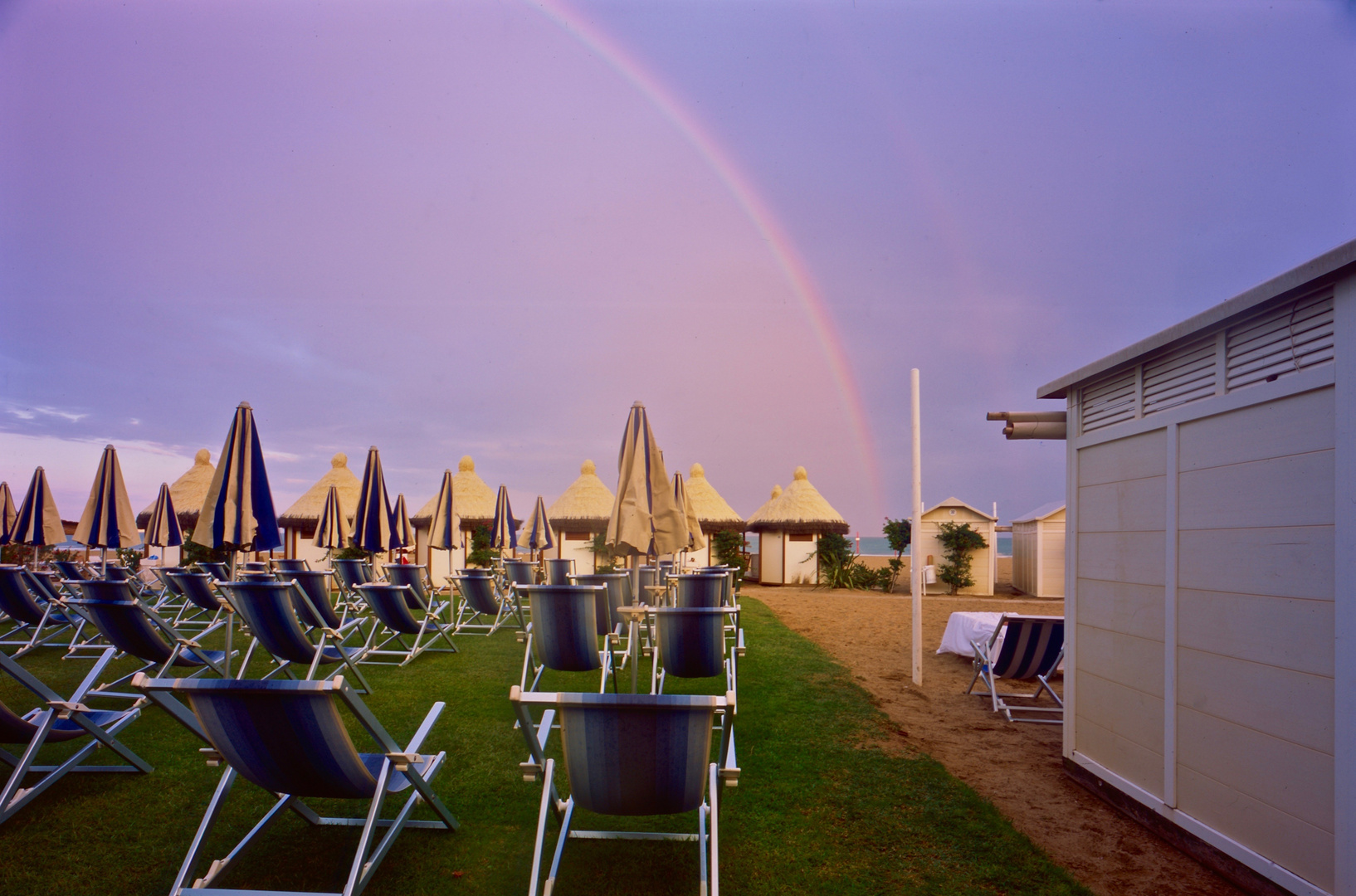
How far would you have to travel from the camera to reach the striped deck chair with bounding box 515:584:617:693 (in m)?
4.18

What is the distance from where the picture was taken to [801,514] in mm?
20359

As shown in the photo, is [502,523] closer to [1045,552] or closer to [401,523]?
[401,523]

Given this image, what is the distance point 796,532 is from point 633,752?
1912cm

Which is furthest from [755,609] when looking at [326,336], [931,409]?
[326,336]

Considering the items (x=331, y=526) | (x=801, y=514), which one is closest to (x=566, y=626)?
(x=331, y=526)

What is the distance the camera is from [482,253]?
15492 mm

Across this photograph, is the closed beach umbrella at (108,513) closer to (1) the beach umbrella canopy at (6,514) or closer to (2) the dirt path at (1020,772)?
(1) the beach umbrella canopy at (6,514)

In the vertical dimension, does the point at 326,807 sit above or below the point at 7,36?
below

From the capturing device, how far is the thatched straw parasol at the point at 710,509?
2102 centimetres

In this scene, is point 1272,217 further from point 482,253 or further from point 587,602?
point 482,253

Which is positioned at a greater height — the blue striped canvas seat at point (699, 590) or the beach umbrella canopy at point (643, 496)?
the beach umbrella canopy at point (643, 496)

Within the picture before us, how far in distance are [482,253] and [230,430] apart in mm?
10680

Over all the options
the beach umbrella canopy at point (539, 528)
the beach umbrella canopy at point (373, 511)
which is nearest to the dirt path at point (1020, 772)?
the beach umbrella canopy at point (373, 511)

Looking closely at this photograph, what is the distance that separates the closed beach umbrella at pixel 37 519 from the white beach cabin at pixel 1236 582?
1287cm
